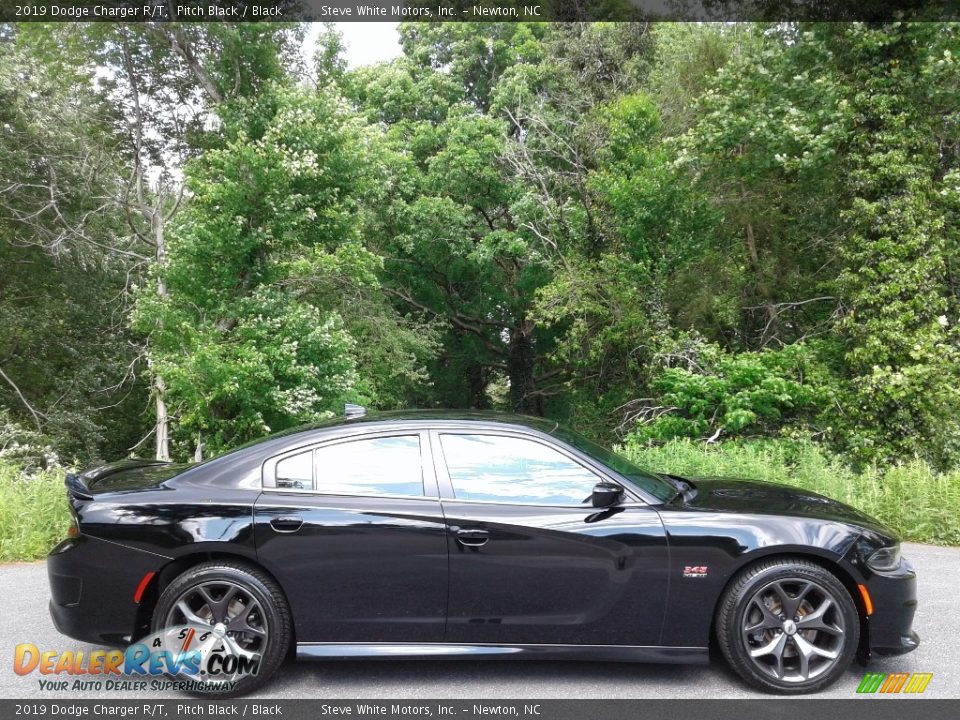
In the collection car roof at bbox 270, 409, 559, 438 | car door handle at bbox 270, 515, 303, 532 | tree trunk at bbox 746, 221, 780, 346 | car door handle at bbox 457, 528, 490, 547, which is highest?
tree trunk at bbox 746, 221, 780, 346

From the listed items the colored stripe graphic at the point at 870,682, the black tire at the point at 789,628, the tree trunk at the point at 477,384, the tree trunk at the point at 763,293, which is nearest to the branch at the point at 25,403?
the tree trunk at the point at 477,384

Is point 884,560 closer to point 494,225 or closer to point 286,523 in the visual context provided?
point 286,523

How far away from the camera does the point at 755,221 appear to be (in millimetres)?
18000

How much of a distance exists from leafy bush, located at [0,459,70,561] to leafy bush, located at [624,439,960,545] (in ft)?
20.0

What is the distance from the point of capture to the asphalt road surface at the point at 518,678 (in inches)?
151

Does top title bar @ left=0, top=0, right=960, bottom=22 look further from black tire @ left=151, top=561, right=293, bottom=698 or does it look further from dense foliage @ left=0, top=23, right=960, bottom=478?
black tire @ left=151, top=561, right=293, bottom=698

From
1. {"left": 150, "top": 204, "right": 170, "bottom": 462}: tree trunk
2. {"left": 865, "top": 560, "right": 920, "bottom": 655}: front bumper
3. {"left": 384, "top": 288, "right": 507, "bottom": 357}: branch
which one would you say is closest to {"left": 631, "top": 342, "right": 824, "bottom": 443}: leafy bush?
{"left": 865, "top": 560, "right": 920, "bottom": 655}: front bumper

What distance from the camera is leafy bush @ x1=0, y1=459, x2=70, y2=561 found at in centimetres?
659

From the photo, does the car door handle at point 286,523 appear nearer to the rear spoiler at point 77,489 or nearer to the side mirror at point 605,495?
the rear spoiler at point 77,489

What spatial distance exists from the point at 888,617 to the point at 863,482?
410 centimetres

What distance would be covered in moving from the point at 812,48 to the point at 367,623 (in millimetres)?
12873

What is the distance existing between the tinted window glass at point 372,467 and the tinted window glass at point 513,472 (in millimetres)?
201
